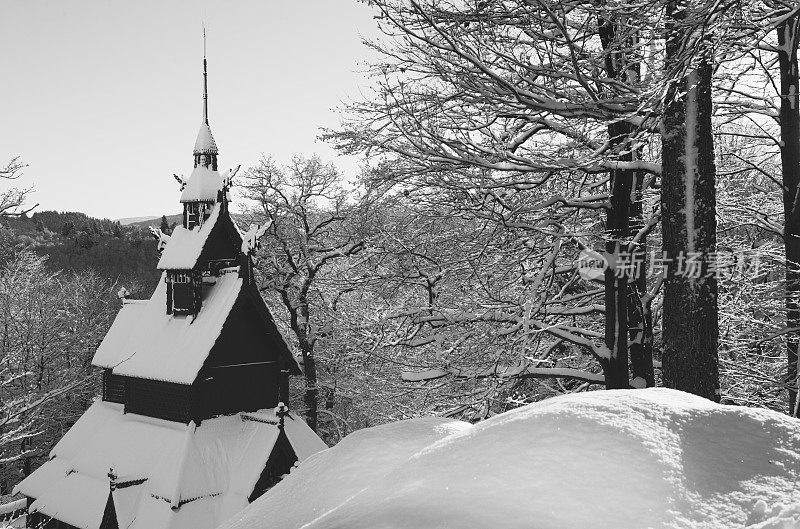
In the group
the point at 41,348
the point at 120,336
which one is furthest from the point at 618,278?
the point at 41,348

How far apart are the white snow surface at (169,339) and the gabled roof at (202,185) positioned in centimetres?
273

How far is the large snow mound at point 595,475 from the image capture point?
4.63 ft

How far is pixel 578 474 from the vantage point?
1.51m

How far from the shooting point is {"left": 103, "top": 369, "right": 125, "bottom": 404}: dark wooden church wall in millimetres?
19859

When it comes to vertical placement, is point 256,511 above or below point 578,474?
below

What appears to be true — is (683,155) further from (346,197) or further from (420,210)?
(346,197)

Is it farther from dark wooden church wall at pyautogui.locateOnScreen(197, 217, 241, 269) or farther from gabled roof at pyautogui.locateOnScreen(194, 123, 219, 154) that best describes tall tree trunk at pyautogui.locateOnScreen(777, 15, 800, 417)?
gabled roof at pyautogui.locateOnScreen(194, 123, 219, 154)

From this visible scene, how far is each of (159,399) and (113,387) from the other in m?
3.44

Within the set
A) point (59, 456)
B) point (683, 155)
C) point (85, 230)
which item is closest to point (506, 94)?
point (683, 155)

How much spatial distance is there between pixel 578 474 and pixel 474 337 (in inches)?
285

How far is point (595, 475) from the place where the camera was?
1512 mm

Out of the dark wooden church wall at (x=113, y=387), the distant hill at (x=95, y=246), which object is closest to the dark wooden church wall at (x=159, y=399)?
the dark wooden church wall at (x=113, y=387)

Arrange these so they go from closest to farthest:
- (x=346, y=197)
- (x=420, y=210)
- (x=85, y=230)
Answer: (x=420, y=210) → (x=346, y=197) → (x=85, y=230)

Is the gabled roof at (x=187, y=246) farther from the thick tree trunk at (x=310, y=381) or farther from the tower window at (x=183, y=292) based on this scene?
the thick tree trunk at (x=310, y=381)
